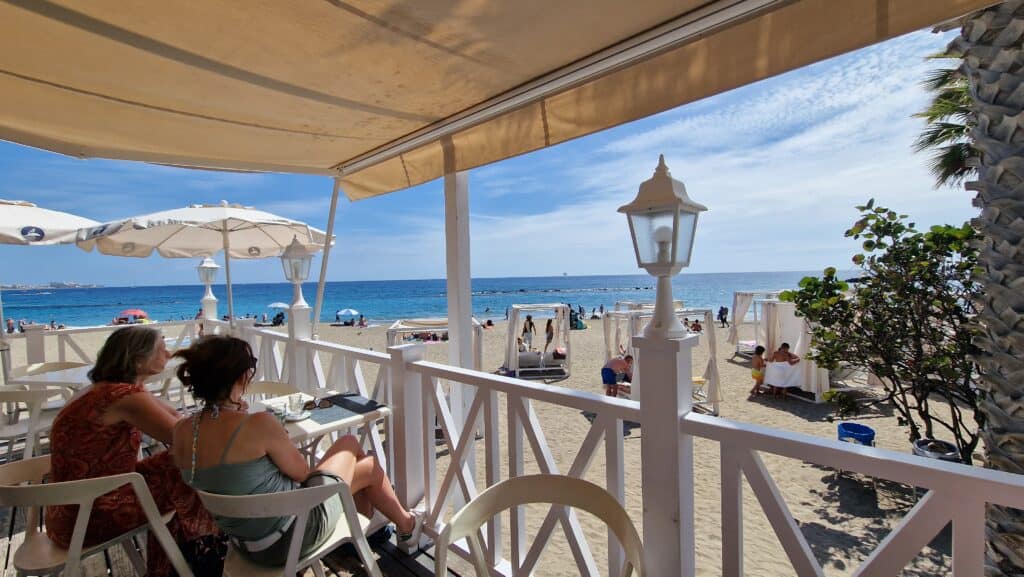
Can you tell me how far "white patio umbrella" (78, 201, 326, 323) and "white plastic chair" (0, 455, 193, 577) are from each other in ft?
10.9

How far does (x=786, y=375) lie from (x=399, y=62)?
23.8ft

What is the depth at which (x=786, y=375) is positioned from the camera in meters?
6.71

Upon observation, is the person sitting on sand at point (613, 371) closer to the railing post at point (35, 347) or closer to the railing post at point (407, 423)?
the railing post at point (407, 423)

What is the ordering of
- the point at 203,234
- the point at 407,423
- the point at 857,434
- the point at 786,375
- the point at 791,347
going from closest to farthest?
the point at 407,423 → the point at 857,434 → the point at 203,234 → the point at 786,375 → the point at 791,347

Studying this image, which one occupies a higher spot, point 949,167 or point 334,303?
point 949,167

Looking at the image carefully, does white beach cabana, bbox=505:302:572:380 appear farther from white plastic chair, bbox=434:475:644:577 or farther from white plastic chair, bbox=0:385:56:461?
white plastic chair, bbox=434:475:644:577

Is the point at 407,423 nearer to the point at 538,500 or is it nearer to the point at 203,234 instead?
the point at 538,500

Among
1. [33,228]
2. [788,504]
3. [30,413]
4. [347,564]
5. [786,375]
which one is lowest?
[788,504]

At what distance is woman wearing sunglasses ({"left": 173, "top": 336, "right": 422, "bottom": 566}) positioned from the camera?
1.50 meters

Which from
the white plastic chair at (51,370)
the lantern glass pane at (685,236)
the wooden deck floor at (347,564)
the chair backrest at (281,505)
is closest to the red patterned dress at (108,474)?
the wooden deck floor at (347,564)

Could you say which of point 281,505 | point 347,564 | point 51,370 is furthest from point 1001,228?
point 51,370

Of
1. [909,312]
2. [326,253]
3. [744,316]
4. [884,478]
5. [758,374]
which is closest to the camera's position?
[884,478]

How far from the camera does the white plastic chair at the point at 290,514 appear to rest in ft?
4.39

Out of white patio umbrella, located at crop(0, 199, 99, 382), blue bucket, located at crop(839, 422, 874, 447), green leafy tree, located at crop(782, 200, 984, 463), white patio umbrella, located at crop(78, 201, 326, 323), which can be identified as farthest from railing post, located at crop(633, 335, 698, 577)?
white patio umbrella, located at crop(0, 199, 99, 382)
